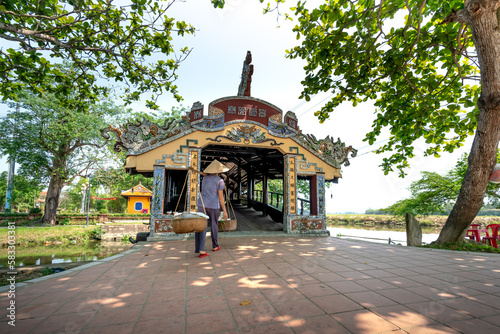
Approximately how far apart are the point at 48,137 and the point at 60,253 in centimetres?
813

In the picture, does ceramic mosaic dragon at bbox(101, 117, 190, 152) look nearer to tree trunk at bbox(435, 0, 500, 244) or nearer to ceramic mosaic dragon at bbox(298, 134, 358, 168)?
ceramic mosaic dragon at bbox(298, 134, 358, 168)

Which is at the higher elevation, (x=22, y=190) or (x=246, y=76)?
(x=246, y=76)

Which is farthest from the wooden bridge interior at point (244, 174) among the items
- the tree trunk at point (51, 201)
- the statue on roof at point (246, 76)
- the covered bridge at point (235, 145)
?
the tree trunk at point (51, 201)

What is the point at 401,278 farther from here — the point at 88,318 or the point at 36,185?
the point at 36,185

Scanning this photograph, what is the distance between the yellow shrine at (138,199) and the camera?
74.4 feet

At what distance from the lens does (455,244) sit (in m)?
5.82

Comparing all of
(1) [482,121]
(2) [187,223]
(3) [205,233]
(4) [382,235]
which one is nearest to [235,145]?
(3) [205,233]

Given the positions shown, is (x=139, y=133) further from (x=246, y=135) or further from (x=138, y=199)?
(x=138, y=199)

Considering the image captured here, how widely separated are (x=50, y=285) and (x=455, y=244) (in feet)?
26.8

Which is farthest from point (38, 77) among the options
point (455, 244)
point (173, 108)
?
point (173, 108)

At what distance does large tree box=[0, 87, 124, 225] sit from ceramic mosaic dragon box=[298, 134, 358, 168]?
14921 mm

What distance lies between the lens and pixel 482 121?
16.7 ft

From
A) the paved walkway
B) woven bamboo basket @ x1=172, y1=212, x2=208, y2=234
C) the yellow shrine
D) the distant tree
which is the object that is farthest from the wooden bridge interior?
the yellow shrine

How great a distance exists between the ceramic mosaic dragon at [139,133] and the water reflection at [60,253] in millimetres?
6425
